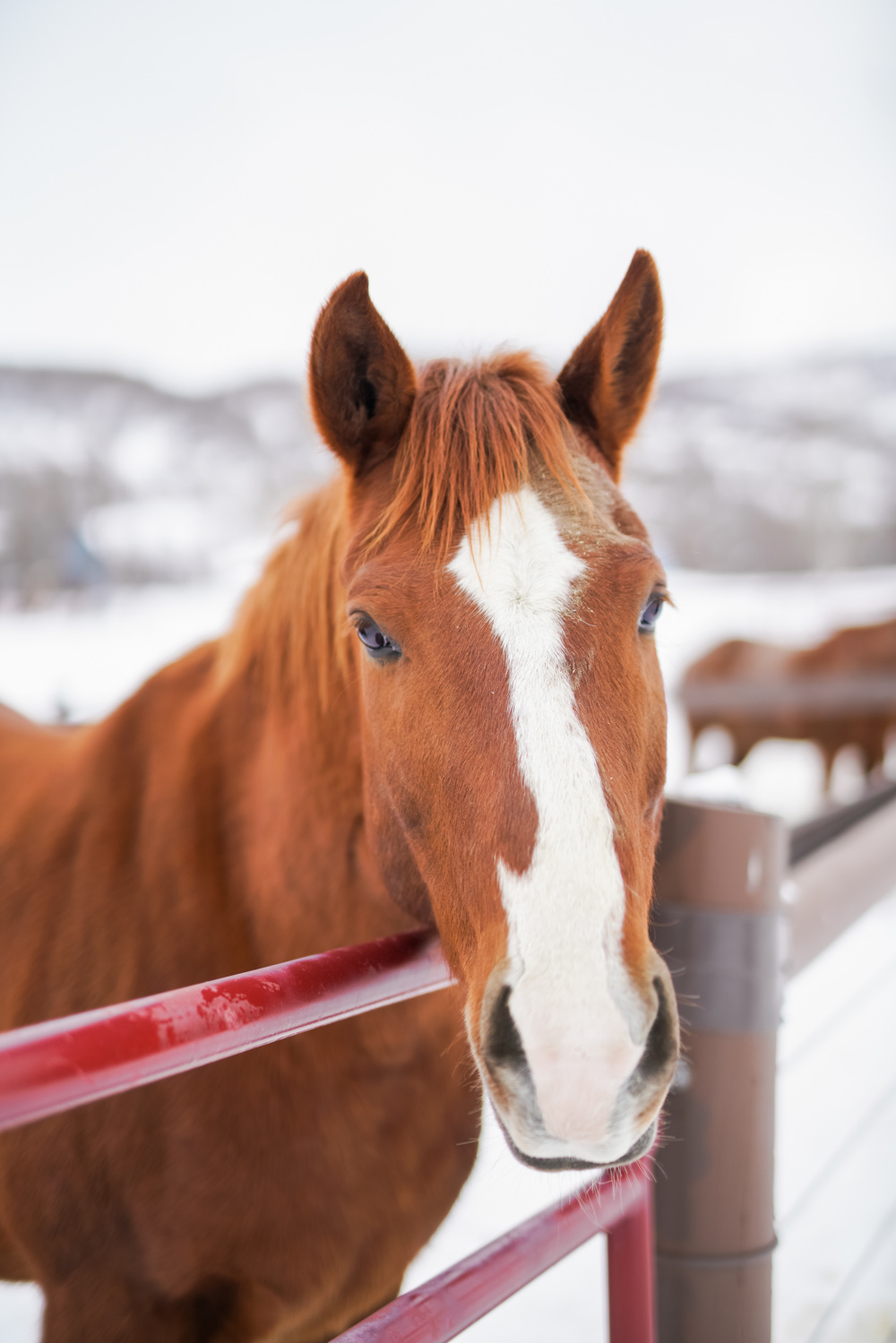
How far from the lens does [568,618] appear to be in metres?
0.68

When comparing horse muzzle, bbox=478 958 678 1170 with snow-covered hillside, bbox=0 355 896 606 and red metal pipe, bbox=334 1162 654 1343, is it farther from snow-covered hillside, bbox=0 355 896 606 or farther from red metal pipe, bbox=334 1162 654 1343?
snow-covered hillside, bbox=0 355 896 606

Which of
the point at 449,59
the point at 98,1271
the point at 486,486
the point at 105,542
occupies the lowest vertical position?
the point at 98,1271

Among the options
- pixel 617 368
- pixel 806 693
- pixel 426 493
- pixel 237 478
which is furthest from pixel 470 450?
pixel 237 478

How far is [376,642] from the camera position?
0.79m

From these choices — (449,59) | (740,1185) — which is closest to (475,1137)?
(740,1185)

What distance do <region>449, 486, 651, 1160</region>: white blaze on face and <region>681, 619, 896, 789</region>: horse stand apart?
19.8 feet

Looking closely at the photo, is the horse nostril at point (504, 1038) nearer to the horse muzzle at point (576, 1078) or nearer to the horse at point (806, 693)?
the horse muzzle at point (576, 1078)

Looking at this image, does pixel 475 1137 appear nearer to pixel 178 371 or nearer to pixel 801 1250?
pixel 801 1250

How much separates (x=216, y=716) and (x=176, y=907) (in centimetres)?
31

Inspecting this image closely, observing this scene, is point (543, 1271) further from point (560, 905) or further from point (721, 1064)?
point (560, 905)

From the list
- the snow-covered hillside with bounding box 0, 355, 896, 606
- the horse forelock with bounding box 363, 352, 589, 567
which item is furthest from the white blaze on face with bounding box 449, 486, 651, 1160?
the snow-covered hillside with bounding box 0, 355, 896, 606

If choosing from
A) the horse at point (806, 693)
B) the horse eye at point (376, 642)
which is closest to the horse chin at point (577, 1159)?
the horse eye at point (376, 642)

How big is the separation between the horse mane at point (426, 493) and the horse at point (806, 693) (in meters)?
5.70

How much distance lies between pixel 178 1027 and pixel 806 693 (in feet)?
21.4
